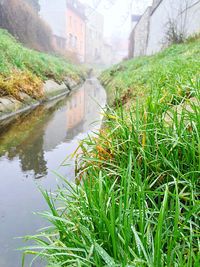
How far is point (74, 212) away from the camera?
1.52 meters

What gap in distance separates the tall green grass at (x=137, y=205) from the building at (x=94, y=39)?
4239 centimetres

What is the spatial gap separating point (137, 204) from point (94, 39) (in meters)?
49.4

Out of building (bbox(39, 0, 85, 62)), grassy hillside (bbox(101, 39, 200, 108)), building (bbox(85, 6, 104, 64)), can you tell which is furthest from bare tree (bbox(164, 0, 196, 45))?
building (bbox(85, 6, 104, 64))

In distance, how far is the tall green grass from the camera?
1127mm

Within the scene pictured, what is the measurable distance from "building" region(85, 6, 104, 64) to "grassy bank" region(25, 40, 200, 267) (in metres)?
42.4


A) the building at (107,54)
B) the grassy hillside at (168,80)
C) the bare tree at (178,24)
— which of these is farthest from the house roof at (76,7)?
the grassy hillside at (168,80)

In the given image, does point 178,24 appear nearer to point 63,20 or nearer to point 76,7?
point 63,20

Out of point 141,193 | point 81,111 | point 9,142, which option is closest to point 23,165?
point 9,142

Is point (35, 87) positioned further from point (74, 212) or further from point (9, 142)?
point (74, 212)

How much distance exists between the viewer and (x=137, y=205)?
4.70 feet

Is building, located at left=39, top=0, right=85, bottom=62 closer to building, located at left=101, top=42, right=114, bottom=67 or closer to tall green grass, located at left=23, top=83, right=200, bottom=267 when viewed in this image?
building, located at left=101, top=42, right=114, bottom=67

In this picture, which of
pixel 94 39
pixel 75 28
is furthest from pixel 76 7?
pixel 94 39

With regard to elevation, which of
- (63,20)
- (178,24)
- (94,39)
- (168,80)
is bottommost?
(168,80)

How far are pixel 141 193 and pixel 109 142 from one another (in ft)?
2.89
